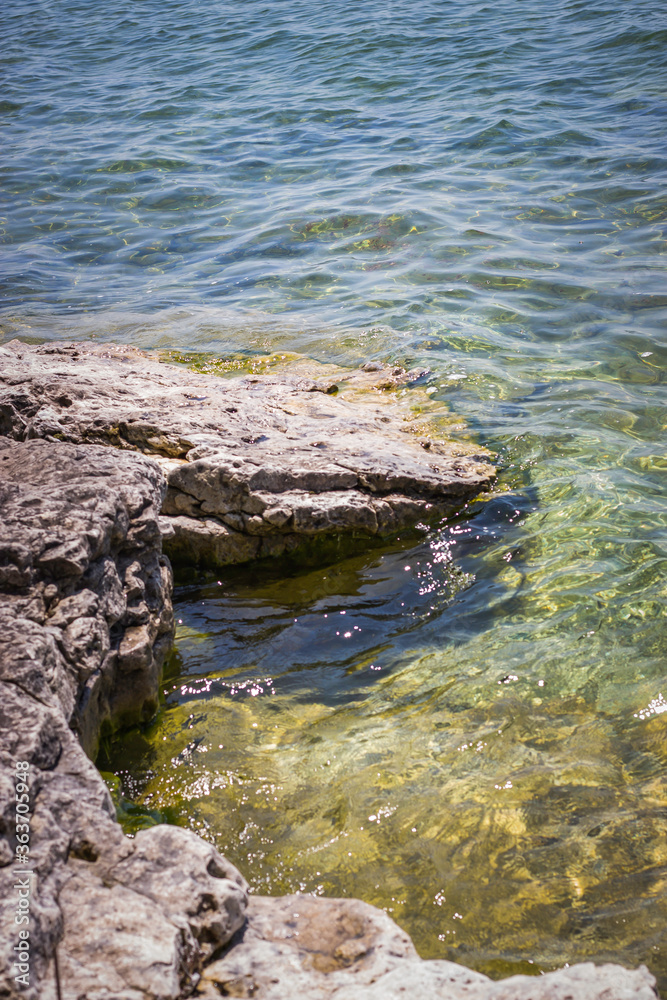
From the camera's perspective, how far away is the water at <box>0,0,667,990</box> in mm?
2566

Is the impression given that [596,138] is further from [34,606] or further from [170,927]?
[170,927]

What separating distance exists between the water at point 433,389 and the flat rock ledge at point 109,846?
0.49 m

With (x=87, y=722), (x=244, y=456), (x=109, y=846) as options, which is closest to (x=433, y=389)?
(x=244, y=456)

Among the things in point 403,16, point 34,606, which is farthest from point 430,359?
point 403,16

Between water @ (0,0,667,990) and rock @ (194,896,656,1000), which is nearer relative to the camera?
rock @ (194,896,656,1000)

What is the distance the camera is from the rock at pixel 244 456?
3947 millimetres

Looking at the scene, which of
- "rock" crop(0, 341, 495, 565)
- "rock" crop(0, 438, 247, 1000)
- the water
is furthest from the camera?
"rock" crop(0, 341, 495, 565)

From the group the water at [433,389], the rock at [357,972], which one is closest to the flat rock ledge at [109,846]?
the rock at [357,972]

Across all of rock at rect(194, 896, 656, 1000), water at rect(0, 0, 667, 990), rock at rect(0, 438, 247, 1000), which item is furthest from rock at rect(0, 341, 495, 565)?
rock at rect(194, 896, 656, 1000)

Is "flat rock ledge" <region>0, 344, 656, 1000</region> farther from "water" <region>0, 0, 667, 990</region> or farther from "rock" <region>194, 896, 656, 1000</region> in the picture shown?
"water" <region>0, 0, 667, 990</region>

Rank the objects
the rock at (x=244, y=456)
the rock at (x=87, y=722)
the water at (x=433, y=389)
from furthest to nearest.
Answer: the rock at (x=244, y=456) → the water at (x=433, y=389) → the rock at (x=87, y=722)

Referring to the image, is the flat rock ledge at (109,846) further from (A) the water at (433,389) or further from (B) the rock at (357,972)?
(A) the water at (433,389)

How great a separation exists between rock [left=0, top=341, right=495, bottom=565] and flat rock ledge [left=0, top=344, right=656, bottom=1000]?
53cm

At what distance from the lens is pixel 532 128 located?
1152 cm
